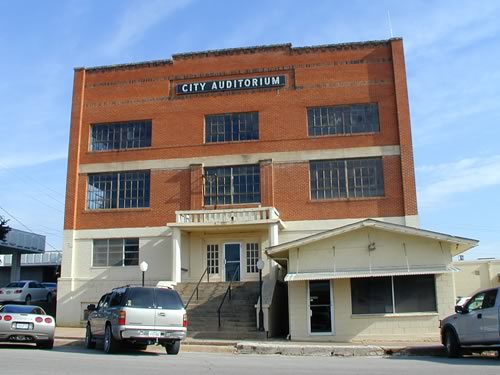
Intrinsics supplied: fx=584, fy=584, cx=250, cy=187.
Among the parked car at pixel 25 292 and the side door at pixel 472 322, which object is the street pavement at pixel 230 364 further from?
the parked car at pixel 25 292

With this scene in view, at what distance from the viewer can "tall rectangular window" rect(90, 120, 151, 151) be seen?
1296 inches

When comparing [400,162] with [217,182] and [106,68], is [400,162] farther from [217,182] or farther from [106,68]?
[106,68]

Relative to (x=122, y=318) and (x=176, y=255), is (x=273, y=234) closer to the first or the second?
(x=176, y=255)

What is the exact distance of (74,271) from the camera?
3177 cm

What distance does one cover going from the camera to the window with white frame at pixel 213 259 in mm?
30641

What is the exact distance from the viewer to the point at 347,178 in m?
30.1

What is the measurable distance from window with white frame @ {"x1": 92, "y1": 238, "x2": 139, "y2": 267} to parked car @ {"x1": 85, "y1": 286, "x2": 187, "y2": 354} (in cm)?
1498

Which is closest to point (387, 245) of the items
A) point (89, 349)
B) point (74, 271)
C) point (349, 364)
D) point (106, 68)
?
point (349, 364)

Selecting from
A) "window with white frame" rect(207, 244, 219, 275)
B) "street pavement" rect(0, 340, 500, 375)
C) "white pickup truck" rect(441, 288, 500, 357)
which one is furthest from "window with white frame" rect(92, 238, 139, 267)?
"white pickup truck" rect(441, 288, 500, 357)

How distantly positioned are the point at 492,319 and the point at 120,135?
24.0 m

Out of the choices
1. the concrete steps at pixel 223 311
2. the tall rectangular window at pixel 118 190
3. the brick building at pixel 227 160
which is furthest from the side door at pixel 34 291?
the concrete steps at pixel 223 311

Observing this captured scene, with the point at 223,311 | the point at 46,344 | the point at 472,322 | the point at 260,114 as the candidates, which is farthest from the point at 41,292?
the point at 472,322

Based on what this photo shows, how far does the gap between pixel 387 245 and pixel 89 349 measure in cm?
1108

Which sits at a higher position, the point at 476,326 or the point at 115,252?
the point at 115,252
